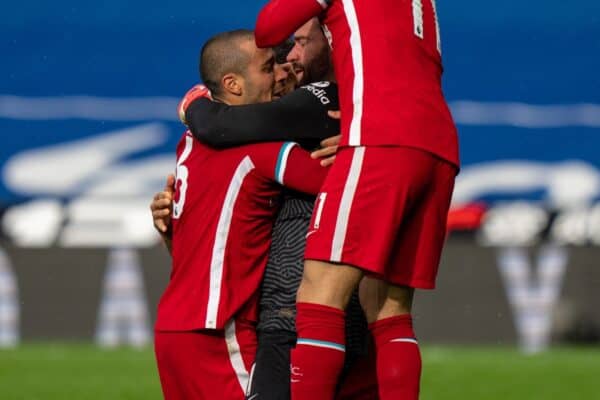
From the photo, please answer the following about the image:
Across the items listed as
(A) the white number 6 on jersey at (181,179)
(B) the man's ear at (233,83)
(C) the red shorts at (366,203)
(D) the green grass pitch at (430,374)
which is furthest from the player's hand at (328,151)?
(D) the green grass pitch at (430,374)

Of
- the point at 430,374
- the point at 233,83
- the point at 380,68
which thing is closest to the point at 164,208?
the point at 233,83

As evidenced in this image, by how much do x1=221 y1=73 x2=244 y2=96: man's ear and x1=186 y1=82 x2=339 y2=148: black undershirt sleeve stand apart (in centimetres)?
8

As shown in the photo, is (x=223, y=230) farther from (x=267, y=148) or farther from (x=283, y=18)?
(x=283, y=18)

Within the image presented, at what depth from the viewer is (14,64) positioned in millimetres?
11172

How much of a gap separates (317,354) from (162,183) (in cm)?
720

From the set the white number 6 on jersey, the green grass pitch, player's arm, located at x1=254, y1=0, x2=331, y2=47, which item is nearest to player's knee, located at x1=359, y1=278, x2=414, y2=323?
the white number 6 on jersey

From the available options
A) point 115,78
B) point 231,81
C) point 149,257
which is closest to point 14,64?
point 115,78

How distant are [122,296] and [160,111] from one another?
7.24ft

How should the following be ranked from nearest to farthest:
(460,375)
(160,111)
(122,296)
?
(460,375)
(122,296)
(160,111)

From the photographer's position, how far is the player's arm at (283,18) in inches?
133

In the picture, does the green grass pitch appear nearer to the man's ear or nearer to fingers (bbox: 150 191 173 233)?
fingers (bbox: 150 191 173 233)

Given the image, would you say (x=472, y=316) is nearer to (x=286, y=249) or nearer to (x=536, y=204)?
(x=536, y=204)

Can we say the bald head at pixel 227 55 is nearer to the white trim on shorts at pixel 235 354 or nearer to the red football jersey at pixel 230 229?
the red football jersey at pixel 230 229

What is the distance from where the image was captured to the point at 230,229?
11.4ft
